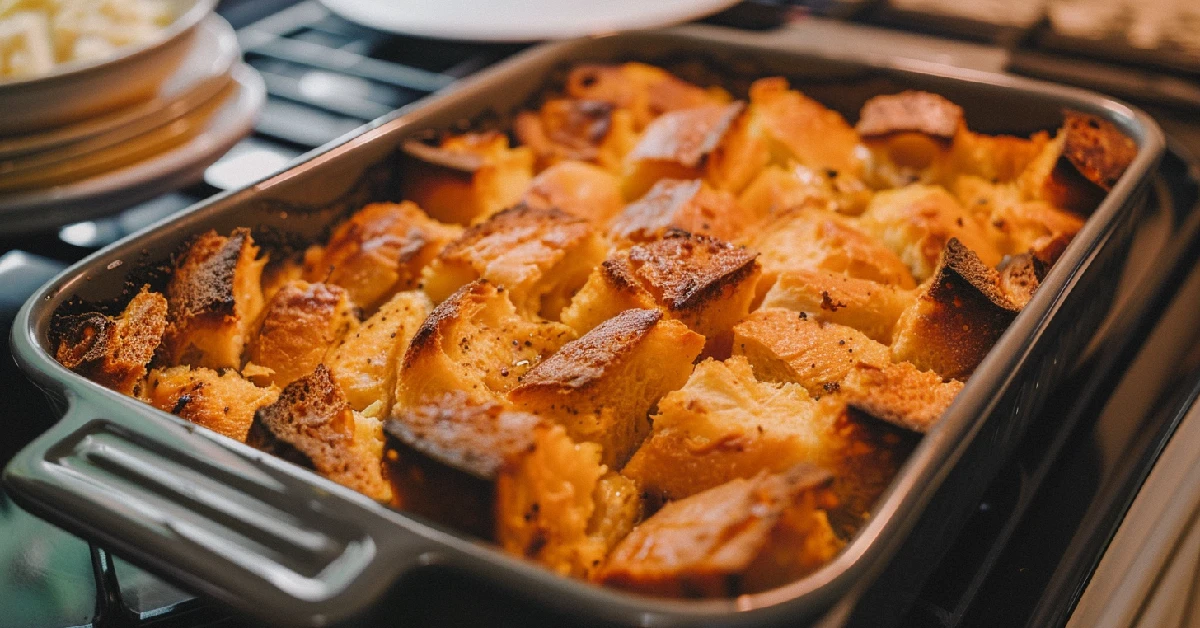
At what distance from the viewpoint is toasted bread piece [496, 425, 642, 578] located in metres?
0.87

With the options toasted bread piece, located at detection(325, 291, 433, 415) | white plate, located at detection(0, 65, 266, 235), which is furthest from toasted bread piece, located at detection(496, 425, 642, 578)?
white plate, located at detection(0, 65, 266, 235)

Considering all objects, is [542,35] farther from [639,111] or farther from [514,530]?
[514,530]

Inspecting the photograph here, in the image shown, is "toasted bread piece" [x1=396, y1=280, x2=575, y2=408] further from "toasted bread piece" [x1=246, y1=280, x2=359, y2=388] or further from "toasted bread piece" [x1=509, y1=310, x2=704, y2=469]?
"toasted bread piece" [x1=246, y1=280, x2=359, y2=388]

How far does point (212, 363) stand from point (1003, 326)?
1.09 m

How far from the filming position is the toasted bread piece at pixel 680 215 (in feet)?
4.95

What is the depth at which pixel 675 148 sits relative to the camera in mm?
1718

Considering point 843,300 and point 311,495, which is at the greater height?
point 843,300

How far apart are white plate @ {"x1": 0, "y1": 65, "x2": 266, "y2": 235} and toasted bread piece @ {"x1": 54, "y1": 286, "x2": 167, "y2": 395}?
1.37 ft

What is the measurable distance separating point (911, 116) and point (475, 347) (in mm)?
1021

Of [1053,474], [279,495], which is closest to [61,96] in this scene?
[279,495]

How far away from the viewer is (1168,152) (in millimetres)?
1800

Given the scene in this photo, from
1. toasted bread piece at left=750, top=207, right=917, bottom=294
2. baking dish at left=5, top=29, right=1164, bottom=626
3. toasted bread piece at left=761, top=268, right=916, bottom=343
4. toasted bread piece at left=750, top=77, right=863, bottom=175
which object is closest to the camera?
baking dish at left=5, top=29, right=1164, bottom=626

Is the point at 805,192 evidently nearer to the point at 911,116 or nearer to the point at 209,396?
the point at 911,116

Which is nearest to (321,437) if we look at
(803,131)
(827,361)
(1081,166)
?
(827,361)
